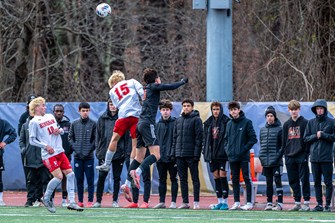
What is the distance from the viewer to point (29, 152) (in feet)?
78.5

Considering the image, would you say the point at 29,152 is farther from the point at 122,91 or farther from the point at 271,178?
the point at 271,178

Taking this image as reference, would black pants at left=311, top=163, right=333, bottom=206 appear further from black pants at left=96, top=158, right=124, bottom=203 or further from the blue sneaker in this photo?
black pants at left=96, top=158, right=124, bottom=203

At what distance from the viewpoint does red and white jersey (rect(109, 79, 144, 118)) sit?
20.9m

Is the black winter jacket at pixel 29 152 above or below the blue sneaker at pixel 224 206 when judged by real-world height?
above

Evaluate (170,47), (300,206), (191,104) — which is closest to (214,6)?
(191,104)

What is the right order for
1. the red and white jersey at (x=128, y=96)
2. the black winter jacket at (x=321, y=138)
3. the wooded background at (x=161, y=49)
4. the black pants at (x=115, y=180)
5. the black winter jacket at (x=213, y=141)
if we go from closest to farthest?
the red and white jersey at (x=128, y=96) < the black winter jacket at (x=321, y=138) < the black winter jacket at (x=213, y=141) < the black pants at (x=115, y=180) < the wooded background at (x=161, y=49)

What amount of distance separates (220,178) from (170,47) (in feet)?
60.7

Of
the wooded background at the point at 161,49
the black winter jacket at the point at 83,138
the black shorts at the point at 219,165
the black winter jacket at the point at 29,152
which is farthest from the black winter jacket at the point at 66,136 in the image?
the wooded background at the point at 161,49

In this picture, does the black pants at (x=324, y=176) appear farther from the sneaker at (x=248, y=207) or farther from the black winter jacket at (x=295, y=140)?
the sneaker at (x=248, y=207)

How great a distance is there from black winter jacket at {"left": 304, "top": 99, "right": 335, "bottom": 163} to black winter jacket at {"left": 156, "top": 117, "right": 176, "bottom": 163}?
10.5 ft

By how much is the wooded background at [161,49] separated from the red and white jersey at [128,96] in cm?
1343

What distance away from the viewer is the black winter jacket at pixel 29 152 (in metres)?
23.8

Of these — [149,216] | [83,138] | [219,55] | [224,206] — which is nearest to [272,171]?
[224,206]

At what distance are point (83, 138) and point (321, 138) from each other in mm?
5539
